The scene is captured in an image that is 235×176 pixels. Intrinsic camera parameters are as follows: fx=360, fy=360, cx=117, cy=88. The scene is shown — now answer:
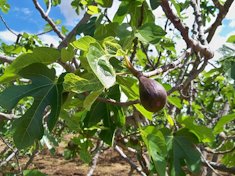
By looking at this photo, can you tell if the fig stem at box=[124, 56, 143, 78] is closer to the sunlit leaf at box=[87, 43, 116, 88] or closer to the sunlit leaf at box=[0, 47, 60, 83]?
the sunlit leaf at box=[87, 43, 116, 88]

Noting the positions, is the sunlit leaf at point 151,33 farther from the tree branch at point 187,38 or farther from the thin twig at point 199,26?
the thin twig at point 199,26

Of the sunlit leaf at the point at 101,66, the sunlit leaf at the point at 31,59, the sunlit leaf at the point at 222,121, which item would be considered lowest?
the sunlit leaf at the point at 222,121

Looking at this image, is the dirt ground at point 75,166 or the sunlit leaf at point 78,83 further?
the dirt ground at point 75,166

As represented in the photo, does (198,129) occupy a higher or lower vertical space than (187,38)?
lower

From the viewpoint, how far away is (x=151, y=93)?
855 mm

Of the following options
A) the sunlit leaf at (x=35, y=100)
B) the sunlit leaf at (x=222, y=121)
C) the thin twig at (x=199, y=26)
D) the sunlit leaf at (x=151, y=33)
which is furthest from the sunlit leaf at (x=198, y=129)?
the sunlit leaf at (x=35, y=100)

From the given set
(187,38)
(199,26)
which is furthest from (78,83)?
(199,26)

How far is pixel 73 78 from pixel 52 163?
902 cm

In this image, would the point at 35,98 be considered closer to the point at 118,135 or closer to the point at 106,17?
the point at 106,17

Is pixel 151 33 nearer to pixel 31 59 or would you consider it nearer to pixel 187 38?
pixel 187 38

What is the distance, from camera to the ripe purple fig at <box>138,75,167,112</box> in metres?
0.86

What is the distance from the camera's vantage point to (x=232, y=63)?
58.6 inches

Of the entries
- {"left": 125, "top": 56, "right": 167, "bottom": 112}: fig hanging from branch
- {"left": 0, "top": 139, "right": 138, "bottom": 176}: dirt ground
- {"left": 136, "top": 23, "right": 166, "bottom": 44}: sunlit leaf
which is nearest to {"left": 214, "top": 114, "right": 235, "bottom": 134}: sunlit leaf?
{"left": 136, "top": 23, "right": 166, "bottom": 44}: sunlit leaf

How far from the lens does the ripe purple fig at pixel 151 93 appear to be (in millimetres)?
855
